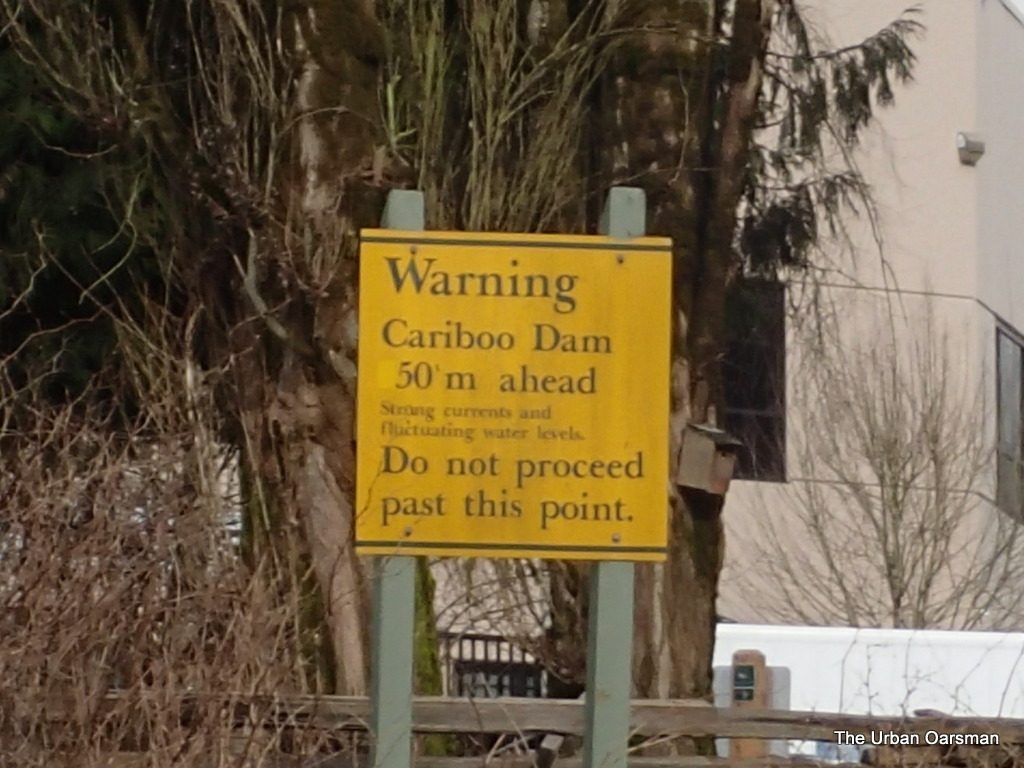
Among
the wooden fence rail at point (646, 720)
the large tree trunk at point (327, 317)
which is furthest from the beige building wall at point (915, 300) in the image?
the wooden fence rail at point (646, 720)

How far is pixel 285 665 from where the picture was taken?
244 inches

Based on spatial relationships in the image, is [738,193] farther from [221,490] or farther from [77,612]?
[77,612]

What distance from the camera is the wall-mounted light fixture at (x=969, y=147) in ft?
66.3

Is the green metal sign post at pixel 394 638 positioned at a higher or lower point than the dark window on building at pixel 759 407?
lower

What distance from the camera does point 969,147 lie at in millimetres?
20219

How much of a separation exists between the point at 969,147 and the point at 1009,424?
122 inches

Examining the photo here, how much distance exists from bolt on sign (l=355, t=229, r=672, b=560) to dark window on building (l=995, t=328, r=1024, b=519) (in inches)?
600

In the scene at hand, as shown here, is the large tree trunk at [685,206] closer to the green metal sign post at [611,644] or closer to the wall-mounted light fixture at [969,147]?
the green metal sign post at [611,644]

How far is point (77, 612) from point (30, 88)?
435 cm

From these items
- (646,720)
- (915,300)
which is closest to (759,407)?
(915,300)

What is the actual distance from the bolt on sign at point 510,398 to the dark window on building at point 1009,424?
15.2 metres

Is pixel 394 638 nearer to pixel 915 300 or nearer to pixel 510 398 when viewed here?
pixel 510 398

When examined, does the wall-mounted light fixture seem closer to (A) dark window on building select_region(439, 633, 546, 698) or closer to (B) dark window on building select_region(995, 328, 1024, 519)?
(B) dark window on building select_region(995, 328, 1024, 519)

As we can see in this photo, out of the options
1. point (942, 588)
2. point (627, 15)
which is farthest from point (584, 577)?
point (942, 588)
